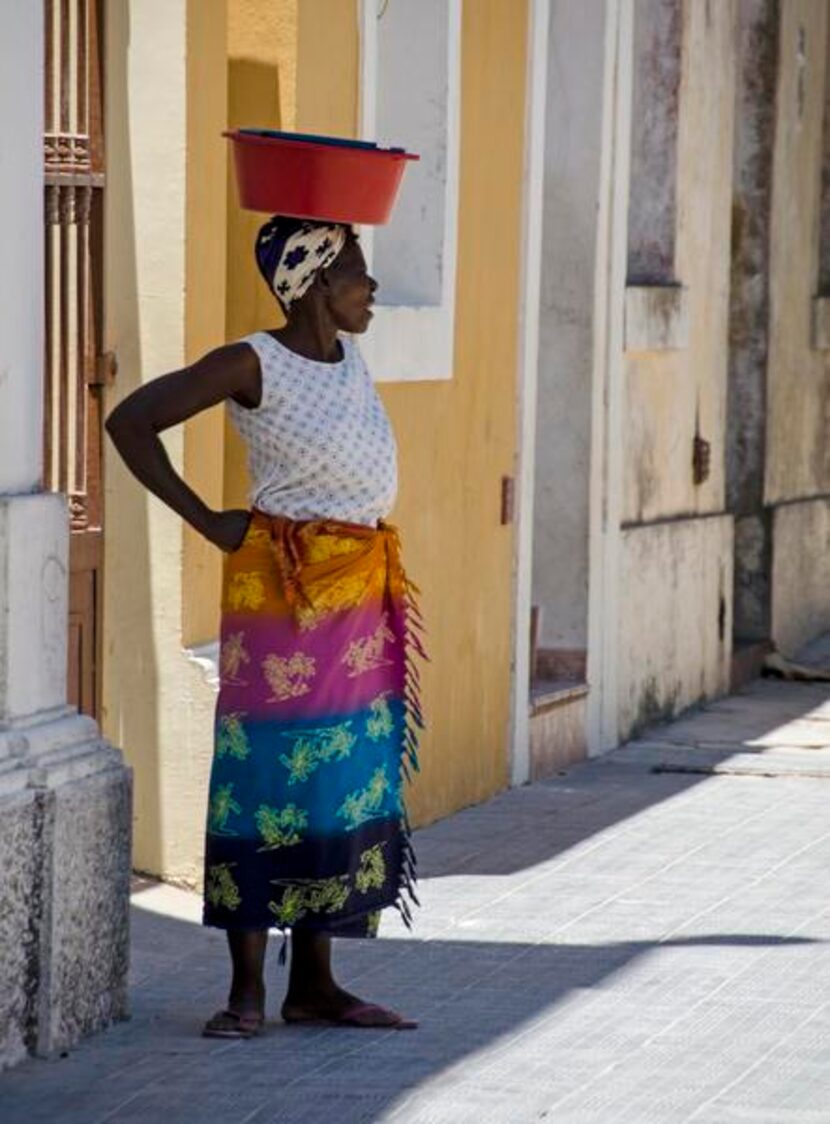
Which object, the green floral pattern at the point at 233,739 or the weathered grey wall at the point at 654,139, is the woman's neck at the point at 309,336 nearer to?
the green floral pattern at the point at 233,739

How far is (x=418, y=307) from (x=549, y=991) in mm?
3145

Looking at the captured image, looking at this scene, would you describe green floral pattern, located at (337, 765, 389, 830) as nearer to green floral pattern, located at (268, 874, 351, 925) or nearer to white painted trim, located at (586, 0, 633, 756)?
green floral pattern, located at (268, 874, 351, 925)

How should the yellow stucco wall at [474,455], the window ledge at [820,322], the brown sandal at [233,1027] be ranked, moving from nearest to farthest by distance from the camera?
1. the brown sandal at [233,1027]
2. the yellow stucco wall at [474,455]
3. the window ledge at [820,322]

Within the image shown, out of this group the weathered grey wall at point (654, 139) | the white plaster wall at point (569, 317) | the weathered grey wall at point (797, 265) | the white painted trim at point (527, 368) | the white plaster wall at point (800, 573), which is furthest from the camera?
the white plaster wall at point (800, 573)

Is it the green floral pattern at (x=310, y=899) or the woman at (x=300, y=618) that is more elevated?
the woman at (x=300, y=618)

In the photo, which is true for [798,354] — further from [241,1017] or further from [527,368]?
[241,1017]

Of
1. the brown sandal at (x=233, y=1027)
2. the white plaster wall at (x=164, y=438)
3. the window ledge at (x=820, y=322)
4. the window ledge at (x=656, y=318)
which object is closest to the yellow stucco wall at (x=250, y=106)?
the white plaster wall at (x=164, y=438)

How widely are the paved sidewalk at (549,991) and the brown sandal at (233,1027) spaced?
46mm

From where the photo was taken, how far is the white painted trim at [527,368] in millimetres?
11695

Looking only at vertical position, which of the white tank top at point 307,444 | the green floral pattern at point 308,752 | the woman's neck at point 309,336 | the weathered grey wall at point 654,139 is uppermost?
the weathered grey wall at point 654,139

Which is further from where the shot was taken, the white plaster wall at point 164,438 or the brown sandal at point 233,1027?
the white plaster wall at point 164,438

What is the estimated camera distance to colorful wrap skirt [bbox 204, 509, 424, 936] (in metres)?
7.10

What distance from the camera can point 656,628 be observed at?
45.4 ft

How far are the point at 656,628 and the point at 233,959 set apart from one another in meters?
6.70
